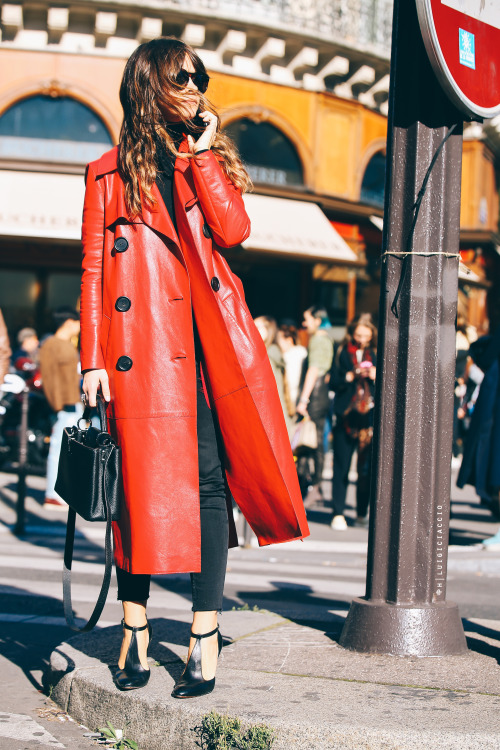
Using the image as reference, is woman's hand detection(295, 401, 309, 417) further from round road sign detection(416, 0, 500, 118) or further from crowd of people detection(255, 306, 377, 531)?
round road sign detection(416, 0, 500, 118)

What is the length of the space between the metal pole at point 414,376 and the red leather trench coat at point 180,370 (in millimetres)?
552

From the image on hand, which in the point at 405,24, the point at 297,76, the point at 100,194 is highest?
the point at 297,76

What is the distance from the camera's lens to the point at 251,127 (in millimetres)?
17359

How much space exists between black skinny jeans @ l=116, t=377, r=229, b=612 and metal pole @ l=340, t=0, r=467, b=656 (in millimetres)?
686

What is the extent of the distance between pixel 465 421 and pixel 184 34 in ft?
26.1

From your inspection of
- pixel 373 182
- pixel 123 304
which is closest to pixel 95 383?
pixel 123 304

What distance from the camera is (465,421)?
45.8ft

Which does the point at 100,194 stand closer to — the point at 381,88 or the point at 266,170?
the point at 266,170

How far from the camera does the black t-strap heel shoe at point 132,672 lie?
3.14 m

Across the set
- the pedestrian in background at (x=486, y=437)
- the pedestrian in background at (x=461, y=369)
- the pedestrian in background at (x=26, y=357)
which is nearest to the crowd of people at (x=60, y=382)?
the pedestrian in background at (x=26, y=357)

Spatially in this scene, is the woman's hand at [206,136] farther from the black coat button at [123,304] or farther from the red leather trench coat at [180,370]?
the black coat button at [123,304]

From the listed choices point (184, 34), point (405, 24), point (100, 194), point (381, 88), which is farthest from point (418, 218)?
point (381, 88)

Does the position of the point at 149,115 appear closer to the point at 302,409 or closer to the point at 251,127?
the point at 302,409

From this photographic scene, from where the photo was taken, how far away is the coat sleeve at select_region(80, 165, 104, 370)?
325 centimetres
